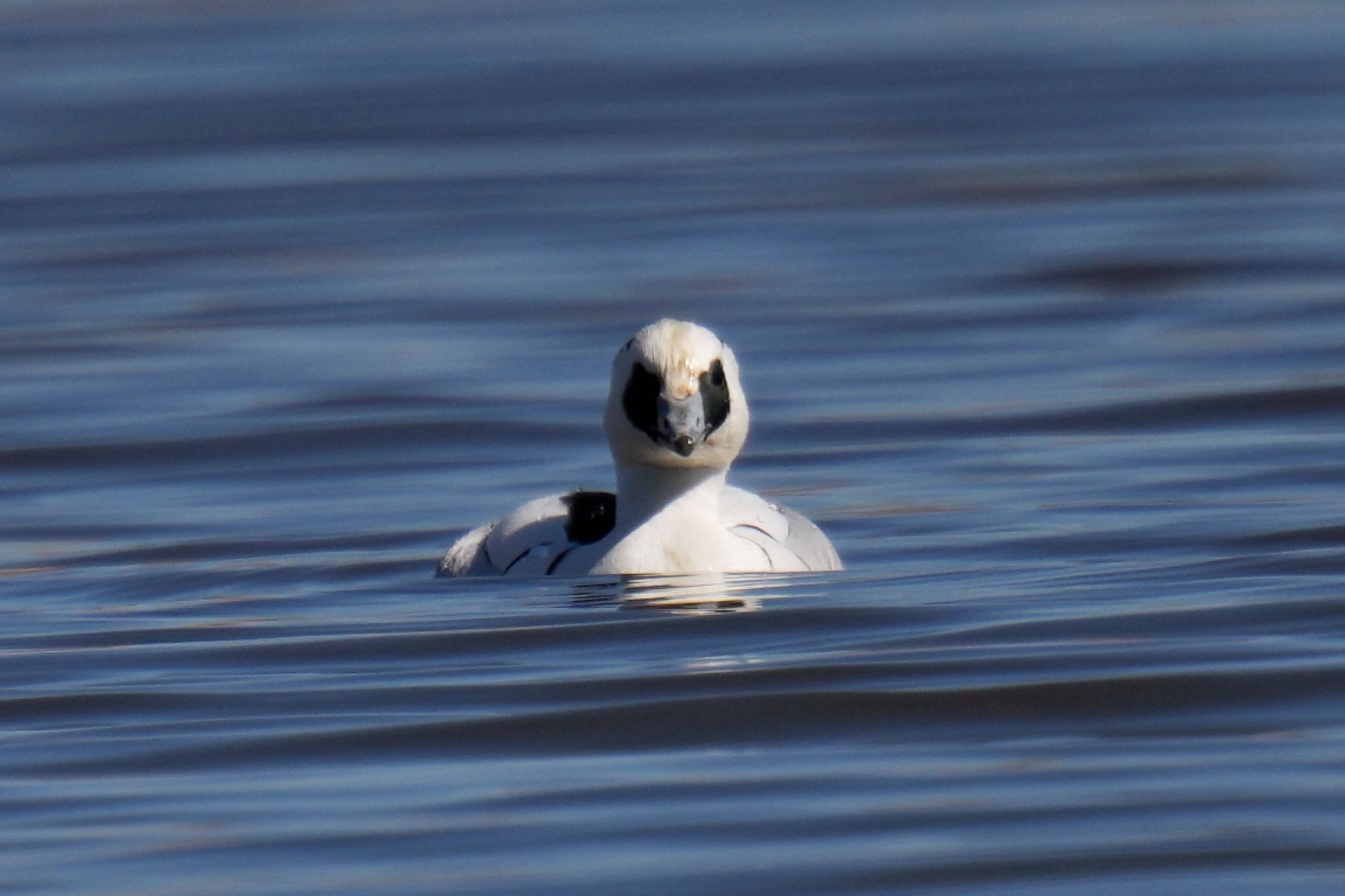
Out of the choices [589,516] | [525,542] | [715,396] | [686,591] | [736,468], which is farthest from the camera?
[736,468]

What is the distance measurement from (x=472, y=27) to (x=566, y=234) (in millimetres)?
11661

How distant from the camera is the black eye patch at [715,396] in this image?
1004 cm

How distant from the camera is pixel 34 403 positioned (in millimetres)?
14484

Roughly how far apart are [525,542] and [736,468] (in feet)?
9.52

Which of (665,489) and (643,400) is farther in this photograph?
(665,489)

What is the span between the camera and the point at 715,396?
1009 cm

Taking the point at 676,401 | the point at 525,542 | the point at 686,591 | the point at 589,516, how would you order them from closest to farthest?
the point at 686,591 < the point at 676,401 < the point at 525,542 < the point at 589,516

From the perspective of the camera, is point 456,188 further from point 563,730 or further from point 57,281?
point 563,730

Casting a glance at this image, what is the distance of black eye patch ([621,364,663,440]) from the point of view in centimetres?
1002

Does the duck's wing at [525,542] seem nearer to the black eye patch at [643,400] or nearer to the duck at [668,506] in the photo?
the duck at [668,506]

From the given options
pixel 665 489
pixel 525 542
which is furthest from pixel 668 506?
pixel 525 542

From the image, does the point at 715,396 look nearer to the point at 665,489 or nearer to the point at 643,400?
the point at 643,400

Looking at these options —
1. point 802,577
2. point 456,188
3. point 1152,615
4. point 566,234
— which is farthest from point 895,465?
point 456,188

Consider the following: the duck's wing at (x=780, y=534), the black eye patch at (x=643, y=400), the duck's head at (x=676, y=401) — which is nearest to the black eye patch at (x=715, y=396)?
the duck's head at (x=676, y=401)
